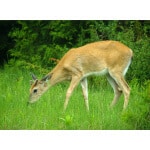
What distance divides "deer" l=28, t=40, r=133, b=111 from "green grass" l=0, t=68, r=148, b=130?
5.2 inches

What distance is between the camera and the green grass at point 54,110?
27.8ft

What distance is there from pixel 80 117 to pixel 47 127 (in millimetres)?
386

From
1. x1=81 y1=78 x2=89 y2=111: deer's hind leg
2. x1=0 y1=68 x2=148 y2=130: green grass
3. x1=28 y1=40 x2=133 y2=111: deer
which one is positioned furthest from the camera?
x1=28 y1=40 x2=133 y2=111: deer

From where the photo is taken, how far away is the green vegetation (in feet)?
27.8

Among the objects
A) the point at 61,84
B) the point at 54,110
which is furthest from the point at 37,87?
the point at 54,110

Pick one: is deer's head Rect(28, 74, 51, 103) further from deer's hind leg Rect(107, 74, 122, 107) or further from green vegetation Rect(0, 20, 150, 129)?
deer's hind leg Rect(107, 74, 122, 107)

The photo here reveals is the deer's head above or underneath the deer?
underneath

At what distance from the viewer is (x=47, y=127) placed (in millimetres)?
8461

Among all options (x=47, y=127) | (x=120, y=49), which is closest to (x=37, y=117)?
(x=47, y=127)

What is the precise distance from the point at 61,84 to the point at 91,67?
1.44ft

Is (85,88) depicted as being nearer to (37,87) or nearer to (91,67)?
(91,67)

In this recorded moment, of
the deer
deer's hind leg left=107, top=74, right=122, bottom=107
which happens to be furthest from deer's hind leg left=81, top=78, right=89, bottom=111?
deer's hind leg left=107, top=74, right=122, bottom=107

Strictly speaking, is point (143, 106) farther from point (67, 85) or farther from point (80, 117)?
point (67, 85)

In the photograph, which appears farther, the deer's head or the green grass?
the deer's head
